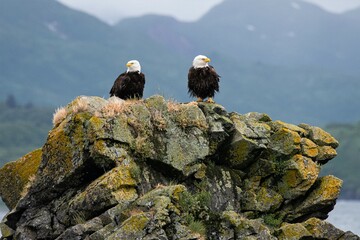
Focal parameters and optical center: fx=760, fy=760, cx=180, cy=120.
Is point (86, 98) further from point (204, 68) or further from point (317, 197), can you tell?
point (317, 197)

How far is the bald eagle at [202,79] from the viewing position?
2958 cm

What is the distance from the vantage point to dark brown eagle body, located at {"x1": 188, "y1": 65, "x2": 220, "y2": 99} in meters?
29.7

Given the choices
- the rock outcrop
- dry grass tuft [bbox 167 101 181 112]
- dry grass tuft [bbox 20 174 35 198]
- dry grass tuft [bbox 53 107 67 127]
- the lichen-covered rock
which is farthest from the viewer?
the lichen-covered rock

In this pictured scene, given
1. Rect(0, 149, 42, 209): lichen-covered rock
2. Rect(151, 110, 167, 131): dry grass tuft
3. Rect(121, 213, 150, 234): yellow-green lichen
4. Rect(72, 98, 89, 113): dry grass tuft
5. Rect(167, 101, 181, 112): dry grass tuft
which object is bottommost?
Rect(121, 213, 150, 234): yellow-green lichen

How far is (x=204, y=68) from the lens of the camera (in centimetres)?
2969

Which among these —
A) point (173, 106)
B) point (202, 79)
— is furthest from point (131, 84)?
point (202, 79)

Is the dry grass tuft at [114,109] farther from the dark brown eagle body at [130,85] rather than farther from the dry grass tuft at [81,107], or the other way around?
the dark brown eagle body at [130,85]

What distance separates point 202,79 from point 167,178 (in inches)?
219

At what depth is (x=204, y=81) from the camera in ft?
97.5

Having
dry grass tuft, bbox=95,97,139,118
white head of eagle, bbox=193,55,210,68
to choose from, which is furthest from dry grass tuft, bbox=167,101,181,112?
white head of eagle, bbox=193,55,210,68

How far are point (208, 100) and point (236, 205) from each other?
491cm

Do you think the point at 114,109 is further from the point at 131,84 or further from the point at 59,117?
the point at 131,84

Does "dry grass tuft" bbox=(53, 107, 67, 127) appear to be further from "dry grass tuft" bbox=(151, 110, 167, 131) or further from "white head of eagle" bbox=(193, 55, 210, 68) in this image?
"white head of eagle" bbox=(193, 55, 210, 68)

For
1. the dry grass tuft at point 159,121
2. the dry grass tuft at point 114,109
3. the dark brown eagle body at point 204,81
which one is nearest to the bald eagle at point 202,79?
the dark brown eagle body at point 204,81
